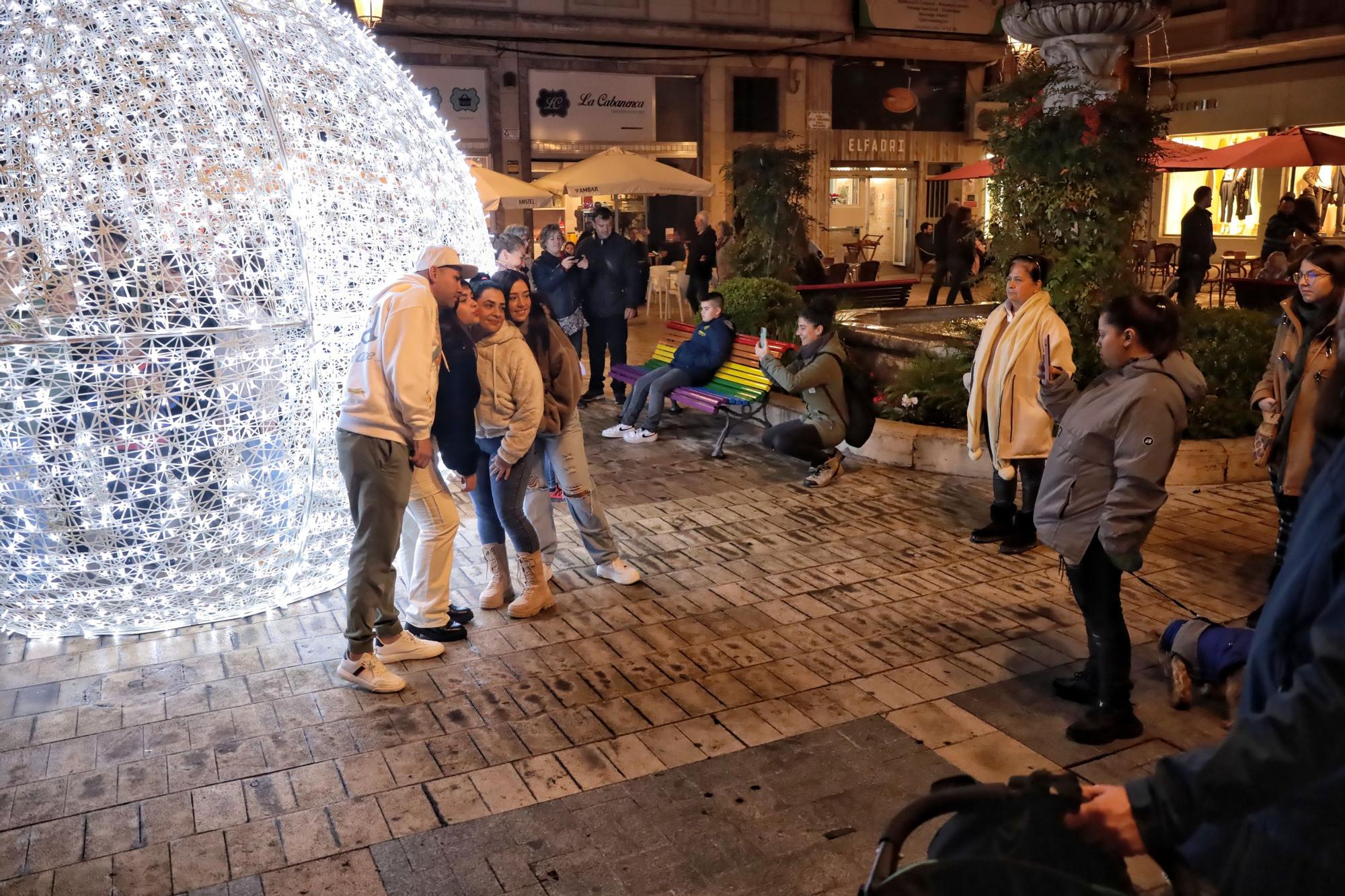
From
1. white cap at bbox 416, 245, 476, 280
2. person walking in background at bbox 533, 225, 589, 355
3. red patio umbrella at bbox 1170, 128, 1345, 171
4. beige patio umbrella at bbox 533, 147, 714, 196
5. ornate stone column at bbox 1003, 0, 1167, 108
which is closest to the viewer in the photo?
white cap at bbox 416, 245, 476, 280

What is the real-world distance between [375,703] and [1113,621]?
Answer: 2.98m

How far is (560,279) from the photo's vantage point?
32.9 feet

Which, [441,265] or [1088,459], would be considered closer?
[1088,459]

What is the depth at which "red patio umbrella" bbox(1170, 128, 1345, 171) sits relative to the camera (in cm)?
1319

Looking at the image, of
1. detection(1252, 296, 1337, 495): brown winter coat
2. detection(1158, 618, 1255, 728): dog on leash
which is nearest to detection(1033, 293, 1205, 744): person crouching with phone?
detection(1158, 618, 1255, 728): dog on leash

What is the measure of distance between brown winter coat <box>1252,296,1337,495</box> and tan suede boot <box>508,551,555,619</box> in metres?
3.55

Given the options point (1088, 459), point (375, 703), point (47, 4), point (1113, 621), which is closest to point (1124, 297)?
point (1088, 459)

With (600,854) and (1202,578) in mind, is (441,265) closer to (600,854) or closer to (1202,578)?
(600,854)

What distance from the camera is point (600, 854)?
3393 millimetres

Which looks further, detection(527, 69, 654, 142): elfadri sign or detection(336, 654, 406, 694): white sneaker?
detection(527, 69, 654, 142): elfadri sign

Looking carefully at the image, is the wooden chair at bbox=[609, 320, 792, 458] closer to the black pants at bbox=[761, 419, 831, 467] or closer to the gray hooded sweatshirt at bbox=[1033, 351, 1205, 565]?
the black pants at bbox=[761, 419, 831, 467]

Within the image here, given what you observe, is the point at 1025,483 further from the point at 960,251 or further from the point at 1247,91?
the point at 1247,91

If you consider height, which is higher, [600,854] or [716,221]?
[716,221]

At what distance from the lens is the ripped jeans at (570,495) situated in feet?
18.4
